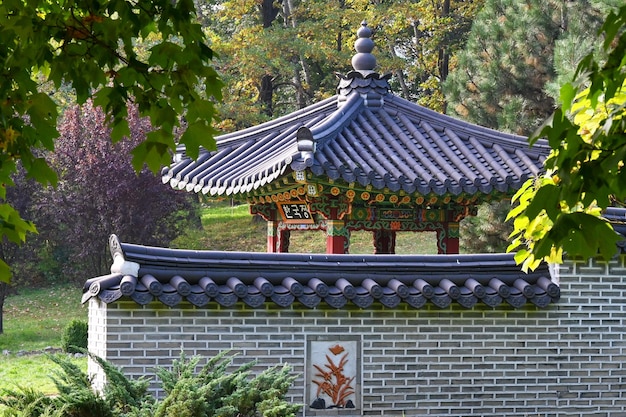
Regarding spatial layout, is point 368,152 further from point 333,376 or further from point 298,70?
point 298,70

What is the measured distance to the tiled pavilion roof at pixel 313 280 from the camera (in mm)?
6645

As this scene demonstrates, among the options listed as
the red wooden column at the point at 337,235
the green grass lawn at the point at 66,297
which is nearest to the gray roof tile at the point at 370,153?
the red wooden column at the point at 337,235

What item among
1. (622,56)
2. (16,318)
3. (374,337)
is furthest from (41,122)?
(16,318)

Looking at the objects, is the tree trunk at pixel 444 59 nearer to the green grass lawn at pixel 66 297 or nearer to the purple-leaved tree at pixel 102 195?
the green grass lawn at pixel 66 297

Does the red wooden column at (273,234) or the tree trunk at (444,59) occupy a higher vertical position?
the tree trunk at (444,59)

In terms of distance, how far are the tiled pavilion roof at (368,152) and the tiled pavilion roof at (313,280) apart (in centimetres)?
114

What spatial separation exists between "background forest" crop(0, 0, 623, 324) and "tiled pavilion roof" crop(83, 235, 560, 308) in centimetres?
654

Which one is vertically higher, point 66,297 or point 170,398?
point 66,297

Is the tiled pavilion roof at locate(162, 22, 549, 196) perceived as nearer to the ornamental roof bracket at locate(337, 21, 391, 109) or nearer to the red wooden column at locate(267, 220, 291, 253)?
the ornamental roof bracket at locate(337, 21, 391, 109)

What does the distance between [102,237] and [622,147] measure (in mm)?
17443

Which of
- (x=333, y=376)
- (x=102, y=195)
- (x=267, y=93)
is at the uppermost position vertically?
(x=267, y=93)

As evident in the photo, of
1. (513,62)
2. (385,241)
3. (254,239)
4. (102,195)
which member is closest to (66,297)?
(102,195)

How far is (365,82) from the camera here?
953 cm

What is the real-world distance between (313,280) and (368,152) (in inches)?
82.9
